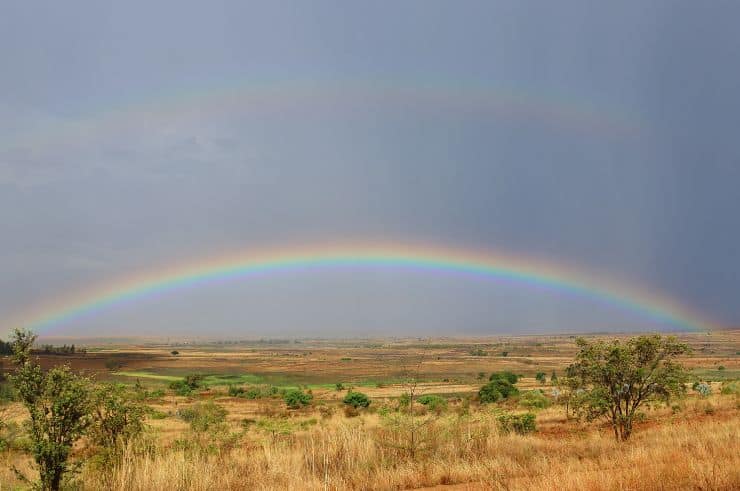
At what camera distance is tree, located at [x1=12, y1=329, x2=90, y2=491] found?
8.36m

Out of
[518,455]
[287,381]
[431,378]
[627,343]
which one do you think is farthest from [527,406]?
[287,381]

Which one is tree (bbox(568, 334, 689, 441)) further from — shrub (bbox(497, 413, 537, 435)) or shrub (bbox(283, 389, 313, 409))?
shrub (bbox(283, 389, 313, 409))

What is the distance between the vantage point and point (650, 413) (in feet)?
84.4

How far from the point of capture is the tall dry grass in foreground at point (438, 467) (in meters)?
7.05

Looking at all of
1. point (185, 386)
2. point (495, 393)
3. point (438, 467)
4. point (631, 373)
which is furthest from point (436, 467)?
point (185, 386)

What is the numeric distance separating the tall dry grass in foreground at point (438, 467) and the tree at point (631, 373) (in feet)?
11.5

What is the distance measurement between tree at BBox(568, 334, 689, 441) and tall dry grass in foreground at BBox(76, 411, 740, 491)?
350cm

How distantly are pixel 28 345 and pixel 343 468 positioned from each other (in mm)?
6045

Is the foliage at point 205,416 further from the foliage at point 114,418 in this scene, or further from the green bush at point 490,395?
the green bush at point 490,395

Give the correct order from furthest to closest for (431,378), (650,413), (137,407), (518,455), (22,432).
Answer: (431,378) → (650,413) → (137,407) → (518,455) → (22,432)

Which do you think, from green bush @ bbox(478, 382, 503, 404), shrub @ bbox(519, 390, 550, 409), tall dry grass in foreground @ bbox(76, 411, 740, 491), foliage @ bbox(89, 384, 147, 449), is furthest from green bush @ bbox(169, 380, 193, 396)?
tall dry grass in foreground @ bbox(76, 411, 740, 491)

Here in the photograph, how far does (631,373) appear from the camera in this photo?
15602 mm

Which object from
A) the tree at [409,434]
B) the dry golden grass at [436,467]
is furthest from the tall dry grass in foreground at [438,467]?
the tree at [409,434]

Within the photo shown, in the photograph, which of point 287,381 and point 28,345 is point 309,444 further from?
point 287,381
